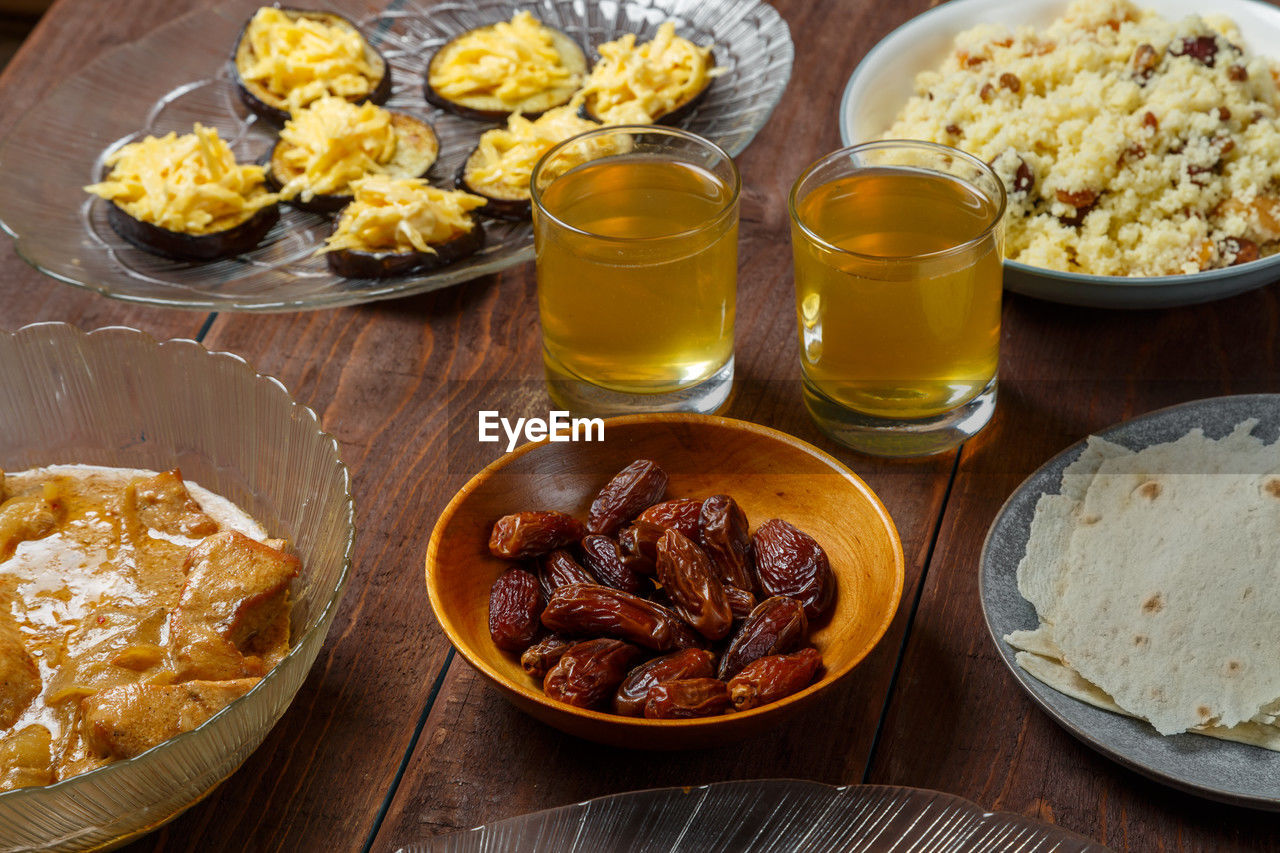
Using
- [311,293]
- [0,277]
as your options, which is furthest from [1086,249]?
[0,277]

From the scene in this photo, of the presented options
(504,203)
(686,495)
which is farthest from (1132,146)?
(504,203)

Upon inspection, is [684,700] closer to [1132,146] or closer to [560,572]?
[560,572]

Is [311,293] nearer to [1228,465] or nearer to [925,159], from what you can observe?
[925,159]

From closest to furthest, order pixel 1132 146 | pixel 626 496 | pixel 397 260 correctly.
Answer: pixel 626 496
pixel 1132 146
pixel 397 260

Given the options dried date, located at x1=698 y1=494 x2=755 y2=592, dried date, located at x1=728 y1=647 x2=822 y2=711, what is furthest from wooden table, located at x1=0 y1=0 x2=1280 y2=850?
dried date, located at x1=698 y1=494 x2=755 y2=592

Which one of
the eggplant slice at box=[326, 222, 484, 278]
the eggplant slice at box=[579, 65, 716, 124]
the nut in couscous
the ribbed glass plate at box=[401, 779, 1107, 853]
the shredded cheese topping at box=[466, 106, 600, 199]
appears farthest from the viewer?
the eggplant slice at box=[579, 65, 716, 124]

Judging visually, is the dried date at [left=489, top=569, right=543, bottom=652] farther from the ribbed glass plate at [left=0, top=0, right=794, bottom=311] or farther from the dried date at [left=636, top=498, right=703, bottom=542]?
the ribbed glass plate at [left=0, top=0, right=794, bottom=311]
